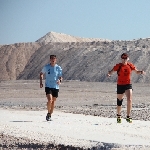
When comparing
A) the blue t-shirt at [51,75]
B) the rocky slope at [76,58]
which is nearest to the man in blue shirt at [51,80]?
the blue t-shirt at [51,75]

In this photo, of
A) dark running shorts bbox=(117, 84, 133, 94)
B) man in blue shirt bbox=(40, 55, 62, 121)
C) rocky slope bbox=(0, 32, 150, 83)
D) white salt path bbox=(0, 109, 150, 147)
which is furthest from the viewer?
rocky slope bbox=(0, 32, 150, 83)

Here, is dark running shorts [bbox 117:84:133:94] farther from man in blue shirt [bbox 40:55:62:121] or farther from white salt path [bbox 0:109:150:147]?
man in blue shirt [bbox 40:55:62:121]

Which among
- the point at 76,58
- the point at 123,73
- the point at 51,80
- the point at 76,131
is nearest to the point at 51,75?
the point at 51,80

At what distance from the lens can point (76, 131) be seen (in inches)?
390

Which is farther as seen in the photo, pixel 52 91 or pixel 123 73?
pixel 52 91

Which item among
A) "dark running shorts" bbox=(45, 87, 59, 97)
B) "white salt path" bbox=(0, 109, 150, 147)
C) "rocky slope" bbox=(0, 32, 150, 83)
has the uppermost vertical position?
"rocky slope" bbox=(0, 32, 150, 83)

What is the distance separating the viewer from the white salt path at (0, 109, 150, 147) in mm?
8625

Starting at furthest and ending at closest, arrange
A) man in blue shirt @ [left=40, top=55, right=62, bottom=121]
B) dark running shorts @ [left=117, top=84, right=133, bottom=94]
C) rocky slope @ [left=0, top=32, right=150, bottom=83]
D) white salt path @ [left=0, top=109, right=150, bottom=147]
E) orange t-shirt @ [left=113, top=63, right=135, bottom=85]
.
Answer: rocky slope @ [left=0, top=32, right=150, bottom=83]
man in blue shirt @ [left=40, top=55, right=62, bottom=121]
dark running shorts @ [left=117, top=84, right=133, bottom=94]
orange t-shirt @ [left=113, top=63, right=135, bottom=85]
white salt path @ [left=0, top=109, right=150, bottom=147]

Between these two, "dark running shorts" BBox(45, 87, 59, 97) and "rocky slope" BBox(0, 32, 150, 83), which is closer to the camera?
"dark running shorts" BBox(45, 87, 59, 97)

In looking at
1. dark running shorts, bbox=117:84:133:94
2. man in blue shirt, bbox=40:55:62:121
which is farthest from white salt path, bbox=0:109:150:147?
dark running shorts, bbox=117:84:133:94

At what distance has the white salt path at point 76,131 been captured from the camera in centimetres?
862

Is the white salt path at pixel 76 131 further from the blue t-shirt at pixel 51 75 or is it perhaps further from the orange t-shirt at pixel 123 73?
the orange t-shirt at pixel 123 73

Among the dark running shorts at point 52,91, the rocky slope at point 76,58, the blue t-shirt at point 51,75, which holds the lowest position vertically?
the dark running shorts at point 52,91

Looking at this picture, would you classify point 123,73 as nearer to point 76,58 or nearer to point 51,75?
point 51,75
